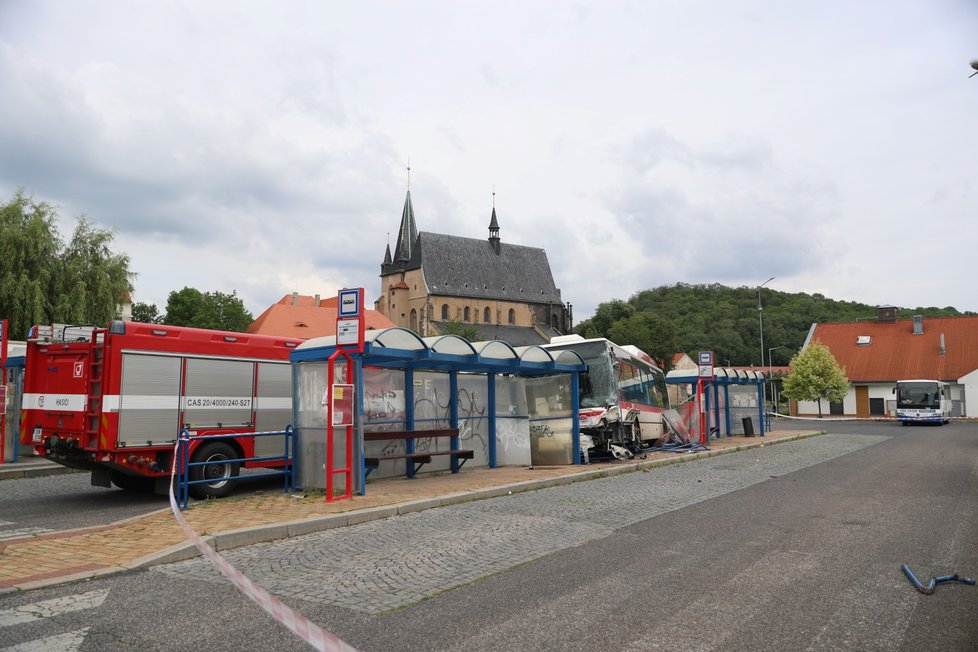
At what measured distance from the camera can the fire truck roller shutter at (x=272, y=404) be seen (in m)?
13.0

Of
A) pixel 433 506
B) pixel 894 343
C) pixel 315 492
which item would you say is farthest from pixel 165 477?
pixel 894 343

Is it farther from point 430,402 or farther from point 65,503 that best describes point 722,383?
point 65,503

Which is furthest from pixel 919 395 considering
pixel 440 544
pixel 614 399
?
pixel 440 544

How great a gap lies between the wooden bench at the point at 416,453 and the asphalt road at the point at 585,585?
232cm

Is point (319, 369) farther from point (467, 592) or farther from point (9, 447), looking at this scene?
point (9, 447)

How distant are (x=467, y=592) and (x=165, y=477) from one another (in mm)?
7526

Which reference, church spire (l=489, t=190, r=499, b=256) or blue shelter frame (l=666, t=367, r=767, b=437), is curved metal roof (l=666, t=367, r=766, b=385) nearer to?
blue shelter frame (l=666, t=367, r=767, b=437)

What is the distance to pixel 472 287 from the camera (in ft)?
315

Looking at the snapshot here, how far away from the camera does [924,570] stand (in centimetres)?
667

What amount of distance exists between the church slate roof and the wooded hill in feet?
35.1

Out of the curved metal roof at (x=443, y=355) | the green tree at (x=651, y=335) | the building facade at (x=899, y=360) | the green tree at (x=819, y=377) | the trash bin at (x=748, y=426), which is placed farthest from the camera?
the green tree at (x=651, y=335)

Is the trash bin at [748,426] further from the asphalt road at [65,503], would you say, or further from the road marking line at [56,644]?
the road marking line at [56,644]

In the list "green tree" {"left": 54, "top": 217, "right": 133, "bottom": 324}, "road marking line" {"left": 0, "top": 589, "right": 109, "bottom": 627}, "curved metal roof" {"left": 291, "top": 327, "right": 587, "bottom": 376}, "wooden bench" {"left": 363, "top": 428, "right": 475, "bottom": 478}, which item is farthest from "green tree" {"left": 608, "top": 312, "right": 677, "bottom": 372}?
"road marking line" {"left": 0, "top": 589, "right": 109, "bottom": 627}

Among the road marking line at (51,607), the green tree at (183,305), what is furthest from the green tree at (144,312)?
the road marking line at (51,607)
